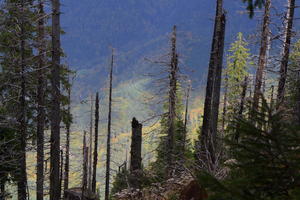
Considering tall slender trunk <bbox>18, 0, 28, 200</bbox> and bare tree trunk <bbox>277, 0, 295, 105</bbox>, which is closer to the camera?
tall slender trunk <bbox>18, 0, 28, 200</bbox>

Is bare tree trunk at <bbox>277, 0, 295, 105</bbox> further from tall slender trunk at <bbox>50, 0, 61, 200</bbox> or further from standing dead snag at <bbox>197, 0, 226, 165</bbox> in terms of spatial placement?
tall slender trunk at <bbox>50, 0, 61, 200</bbox>

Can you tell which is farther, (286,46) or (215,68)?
(286,46)

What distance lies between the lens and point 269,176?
107 inches

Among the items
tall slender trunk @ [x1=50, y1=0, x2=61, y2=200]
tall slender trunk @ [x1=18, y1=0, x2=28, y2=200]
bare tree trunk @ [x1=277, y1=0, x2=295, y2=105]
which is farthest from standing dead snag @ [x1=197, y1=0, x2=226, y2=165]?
tall slender trunk @ [x1=18, y1=0, x2=28, y2=200]

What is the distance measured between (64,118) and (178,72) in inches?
342

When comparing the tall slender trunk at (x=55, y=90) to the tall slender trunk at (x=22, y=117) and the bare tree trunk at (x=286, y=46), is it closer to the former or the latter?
the tall slender trunk at (x=22, y=117)

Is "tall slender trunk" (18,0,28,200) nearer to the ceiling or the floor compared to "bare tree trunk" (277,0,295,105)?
nearer to the floor

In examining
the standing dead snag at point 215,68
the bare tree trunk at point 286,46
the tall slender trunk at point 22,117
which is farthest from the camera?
the bare tree trunk at point 286,46

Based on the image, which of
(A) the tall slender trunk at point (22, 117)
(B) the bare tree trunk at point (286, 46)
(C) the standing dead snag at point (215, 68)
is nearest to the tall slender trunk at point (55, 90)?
(A) the tall slender trunk at point (22, 117)

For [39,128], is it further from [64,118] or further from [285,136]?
[285,136]

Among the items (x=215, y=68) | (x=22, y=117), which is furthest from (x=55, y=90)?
(x=215, y=68)

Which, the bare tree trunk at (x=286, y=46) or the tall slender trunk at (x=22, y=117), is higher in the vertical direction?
the bare tree trunk at (x=286, y=46)

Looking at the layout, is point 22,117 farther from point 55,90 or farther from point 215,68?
point 215,68

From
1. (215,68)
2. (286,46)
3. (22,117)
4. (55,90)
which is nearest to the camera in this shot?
(55,90)
